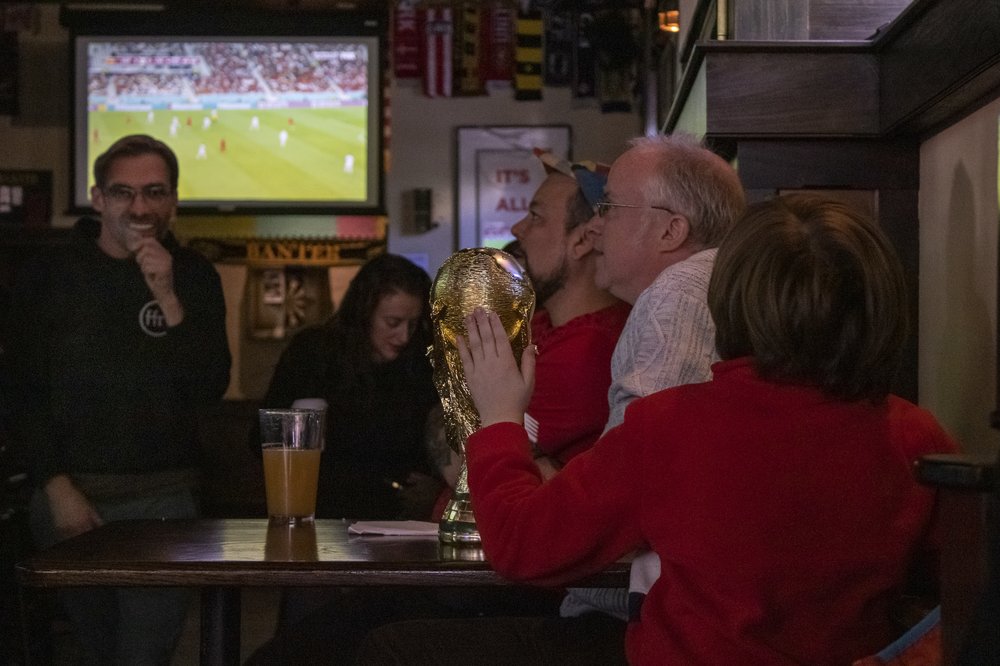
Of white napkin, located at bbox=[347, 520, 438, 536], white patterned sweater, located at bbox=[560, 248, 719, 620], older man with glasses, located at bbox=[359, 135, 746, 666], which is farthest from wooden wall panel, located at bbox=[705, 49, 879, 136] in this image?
Result: white napkin, located at bbox=[347, 520, 438, 536]

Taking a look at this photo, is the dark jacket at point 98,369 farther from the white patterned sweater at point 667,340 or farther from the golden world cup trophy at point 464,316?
the white patterned sweater at point 667,340

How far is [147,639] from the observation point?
2545 millimetres

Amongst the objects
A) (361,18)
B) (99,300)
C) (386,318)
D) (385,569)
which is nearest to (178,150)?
(361,18)

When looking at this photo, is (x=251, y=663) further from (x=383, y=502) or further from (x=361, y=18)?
(x=361, y=18)

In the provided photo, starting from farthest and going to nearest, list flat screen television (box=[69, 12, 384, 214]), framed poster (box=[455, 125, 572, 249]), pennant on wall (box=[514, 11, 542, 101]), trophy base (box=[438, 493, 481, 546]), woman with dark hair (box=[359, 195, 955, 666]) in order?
1. framed poster (box=[455, 125, 572, 249])
2. pennant on wall (box=[514, 11, 542, 101])
3. flat screen television (box=[69, 12, 384, 214])
4. trophy base (box=[438, 493, 481, 546])
5. woman with dark hair (box=[359, 195, 955, 666])

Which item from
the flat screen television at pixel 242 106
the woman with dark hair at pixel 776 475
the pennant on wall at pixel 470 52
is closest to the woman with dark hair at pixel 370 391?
the woman with dark hair at pixel 776 475

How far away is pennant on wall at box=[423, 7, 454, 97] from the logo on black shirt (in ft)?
15.3

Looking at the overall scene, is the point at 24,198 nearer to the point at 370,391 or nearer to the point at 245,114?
the point at 245,114

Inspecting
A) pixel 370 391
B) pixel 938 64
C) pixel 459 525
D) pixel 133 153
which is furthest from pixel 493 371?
pixel 370 391

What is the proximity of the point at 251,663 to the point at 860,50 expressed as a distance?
5.95 feet

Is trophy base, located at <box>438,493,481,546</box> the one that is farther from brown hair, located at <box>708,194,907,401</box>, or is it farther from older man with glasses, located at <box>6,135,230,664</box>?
older man with glasses, located at <box>6,135,230,664</box>

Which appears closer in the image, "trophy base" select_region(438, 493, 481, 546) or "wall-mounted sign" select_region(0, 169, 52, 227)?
"trophy base" select_region(438, 493, 481, 546)

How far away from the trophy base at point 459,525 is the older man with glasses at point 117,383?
88cm

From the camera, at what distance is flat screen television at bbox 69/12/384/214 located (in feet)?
22.5
